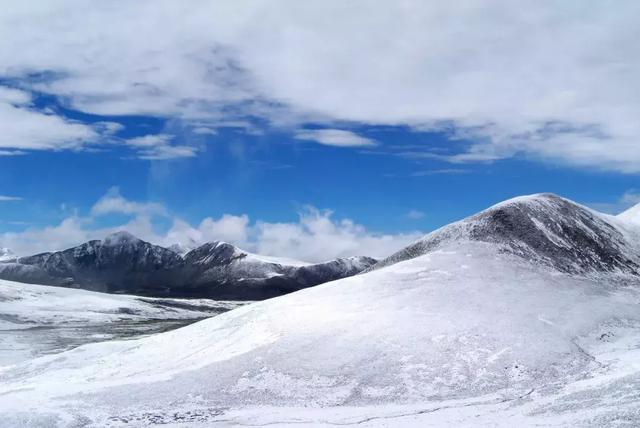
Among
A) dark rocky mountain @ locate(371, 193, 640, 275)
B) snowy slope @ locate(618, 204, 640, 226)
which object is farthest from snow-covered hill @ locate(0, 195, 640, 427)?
snowy slope @ locate(618, 204, 640, 226)

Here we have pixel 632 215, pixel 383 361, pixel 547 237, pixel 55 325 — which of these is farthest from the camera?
pixel 55 325

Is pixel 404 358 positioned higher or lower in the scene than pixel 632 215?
lower

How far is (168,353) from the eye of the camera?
54.8 m

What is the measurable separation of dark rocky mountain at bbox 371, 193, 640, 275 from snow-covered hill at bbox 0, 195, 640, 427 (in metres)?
0.37

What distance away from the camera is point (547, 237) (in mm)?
71438

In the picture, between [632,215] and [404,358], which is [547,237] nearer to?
[404,358]

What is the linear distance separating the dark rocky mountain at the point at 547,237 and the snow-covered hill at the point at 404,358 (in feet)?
1.21

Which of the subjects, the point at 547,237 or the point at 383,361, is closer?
the point at 383,361

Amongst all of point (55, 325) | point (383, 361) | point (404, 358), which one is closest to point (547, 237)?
point (404, 358)

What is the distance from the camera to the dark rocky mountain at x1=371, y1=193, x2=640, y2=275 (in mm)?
68875

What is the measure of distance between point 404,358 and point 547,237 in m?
35.8

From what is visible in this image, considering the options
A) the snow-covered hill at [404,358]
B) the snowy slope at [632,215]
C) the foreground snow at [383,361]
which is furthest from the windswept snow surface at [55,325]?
the snowy slope at [632,215]

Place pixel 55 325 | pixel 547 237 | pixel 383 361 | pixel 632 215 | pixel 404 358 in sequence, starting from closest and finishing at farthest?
pixel 383 361 → pixel 404 358 → pixel 547 237 → pixel 632 215 → pixel 55 325

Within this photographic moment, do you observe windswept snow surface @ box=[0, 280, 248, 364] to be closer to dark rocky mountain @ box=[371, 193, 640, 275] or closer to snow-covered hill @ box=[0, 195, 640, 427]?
snow-covered hill @ box=[0, 195, 640, 427]
